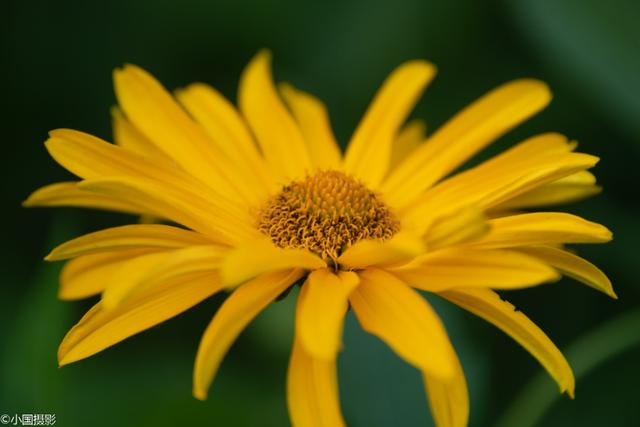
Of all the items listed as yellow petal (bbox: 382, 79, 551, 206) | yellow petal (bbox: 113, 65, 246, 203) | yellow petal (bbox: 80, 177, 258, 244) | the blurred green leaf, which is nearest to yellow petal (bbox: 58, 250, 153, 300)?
yellow petal (bbox: 80, 177, 258, 244)

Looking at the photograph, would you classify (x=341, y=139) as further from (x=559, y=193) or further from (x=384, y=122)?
(x=559, y=193)

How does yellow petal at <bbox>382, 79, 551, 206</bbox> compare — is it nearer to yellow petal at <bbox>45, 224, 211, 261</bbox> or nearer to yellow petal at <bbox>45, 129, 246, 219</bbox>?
yellow petal at <bbox>45, 129, 246, 219</bbox>

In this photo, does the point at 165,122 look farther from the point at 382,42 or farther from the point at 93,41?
the point at 382,42

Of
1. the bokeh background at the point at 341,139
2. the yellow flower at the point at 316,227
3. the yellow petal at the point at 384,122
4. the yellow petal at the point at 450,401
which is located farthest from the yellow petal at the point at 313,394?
the yellow petal at the point at 384,122

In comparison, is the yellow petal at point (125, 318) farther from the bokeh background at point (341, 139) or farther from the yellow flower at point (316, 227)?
the bokeh background at point (341, 139)

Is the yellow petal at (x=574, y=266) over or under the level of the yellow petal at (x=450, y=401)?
over

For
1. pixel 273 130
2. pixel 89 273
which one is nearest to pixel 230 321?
pixel 89 273
